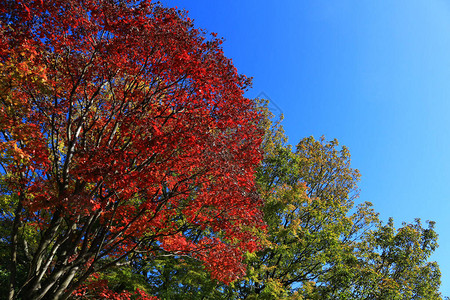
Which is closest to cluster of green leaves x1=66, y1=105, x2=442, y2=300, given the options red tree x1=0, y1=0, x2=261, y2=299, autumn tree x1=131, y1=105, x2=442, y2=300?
autumn tree x1=131, y1=105, x2=442, y2=300

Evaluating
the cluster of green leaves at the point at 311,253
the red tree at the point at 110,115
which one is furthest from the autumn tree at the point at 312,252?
the red tree at the point at 110,115

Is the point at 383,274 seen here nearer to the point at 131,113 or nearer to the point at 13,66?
the point at 131,113

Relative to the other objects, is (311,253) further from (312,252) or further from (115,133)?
(115,133)

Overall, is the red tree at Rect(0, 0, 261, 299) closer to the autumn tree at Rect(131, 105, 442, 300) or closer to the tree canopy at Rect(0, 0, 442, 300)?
the tree canopy at Rect(0, 0, 442, 300)

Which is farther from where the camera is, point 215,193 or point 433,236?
point 433,236

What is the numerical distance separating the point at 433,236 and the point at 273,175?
9.50m

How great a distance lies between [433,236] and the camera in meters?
17.1

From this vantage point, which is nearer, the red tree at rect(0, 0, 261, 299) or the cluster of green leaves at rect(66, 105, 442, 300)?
the red tree at rect(0, 0, 261, 299)

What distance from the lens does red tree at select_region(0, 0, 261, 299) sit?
715 centimetres

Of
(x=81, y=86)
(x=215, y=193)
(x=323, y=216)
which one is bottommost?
(x=215, y=193)

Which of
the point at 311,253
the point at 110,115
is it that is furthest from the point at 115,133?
the point at 311,253

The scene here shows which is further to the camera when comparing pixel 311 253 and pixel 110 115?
pixel 311 253

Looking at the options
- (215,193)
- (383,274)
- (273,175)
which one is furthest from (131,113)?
(383,274)

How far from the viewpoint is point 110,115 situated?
8.13 m
